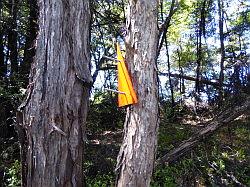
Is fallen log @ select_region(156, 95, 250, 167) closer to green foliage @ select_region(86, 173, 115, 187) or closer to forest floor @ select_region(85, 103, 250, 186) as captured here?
forest floor @ select_region(85, 103, 250, 186)

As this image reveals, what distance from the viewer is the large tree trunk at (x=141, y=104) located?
12.0ft

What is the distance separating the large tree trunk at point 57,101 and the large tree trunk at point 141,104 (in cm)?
78

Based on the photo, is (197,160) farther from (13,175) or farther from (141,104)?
(141,104)

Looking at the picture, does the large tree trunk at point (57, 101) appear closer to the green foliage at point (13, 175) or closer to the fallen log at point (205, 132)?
the green foliage at point (13, 175)

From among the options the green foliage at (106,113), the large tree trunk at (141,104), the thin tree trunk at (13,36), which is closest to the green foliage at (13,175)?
the thin tree trunk at (13,36)

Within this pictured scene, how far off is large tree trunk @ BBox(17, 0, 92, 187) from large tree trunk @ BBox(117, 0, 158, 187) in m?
0.78

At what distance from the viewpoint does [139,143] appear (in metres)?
3.65

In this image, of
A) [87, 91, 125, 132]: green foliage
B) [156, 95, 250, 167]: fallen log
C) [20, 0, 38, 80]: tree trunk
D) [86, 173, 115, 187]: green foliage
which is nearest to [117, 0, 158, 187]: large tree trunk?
[86, 173, 115, 187]: green foliage

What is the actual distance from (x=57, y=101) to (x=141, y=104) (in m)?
1.11

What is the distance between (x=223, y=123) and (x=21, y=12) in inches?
186

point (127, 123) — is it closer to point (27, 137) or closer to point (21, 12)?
point (27, 137)

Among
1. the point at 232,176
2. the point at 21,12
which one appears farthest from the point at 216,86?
the point at 21,12

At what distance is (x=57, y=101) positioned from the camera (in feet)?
13.7

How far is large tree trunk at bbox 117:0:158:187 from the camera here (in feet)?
12.0
